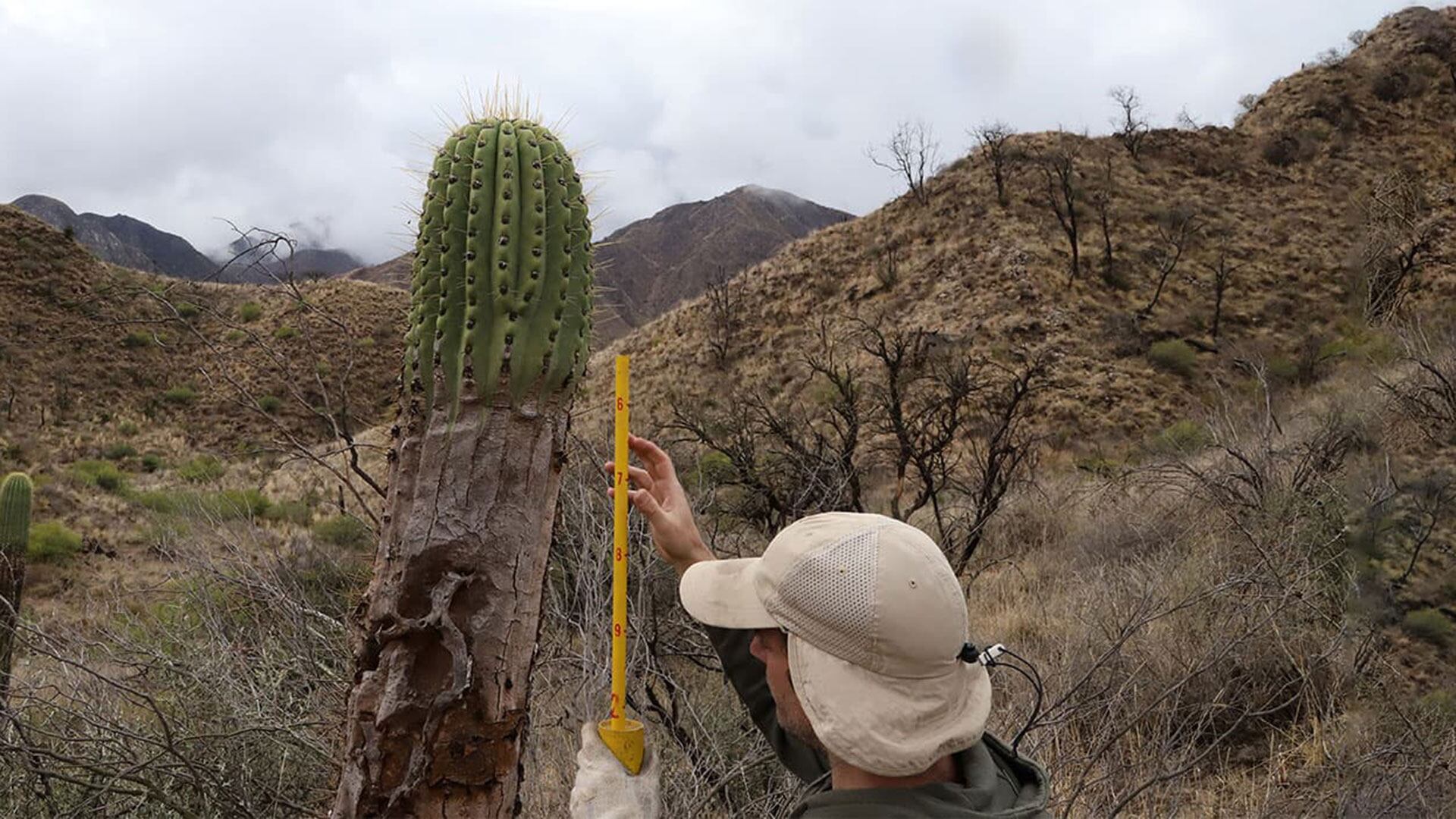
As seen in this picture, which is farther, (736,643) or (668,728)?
(668,728)

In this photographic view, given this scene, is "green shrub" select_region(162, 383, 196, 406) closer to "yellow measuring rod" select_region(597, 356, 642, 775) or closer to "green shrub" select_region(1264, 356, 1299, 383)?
"green shrub" select_region(1264, 356, 1299, 383)

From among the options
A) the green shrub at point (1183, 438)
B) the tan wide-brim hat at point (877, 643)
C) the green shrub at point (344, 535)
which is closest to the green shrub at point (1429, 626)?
the tan wide-brim hat at point (877, 643)

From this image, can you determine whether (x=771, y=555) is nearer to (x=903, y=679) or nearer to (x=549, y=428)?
(x=903, y=679)

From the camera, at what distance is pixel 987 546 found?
9.42m

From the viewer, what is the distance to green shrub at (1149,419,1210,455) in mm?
13414

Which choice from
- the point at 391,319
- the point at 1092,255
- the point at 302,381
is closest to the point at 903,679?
the point at 1092,255

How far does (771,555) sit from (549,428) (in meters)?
0.91

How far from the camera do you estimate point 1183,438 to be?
14.8 meters

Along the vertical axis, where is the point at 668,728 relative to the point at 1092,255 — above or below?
below

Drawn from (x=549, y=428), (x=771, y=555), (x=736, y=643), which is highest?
(x=549, y=428)

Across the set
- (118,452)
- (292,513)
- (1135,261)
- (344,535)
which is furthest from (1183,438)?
(118,452)

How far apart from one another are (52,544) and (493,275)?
14.9 meters

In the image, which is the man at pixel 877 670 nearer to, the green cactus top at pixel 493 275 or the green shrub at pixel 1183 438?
the green cactus top at pixel 493 275

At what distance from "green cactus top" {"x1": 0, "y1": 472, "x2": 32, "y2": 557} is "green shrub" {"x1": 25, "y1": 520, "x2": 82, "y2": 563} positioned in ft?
28.4
